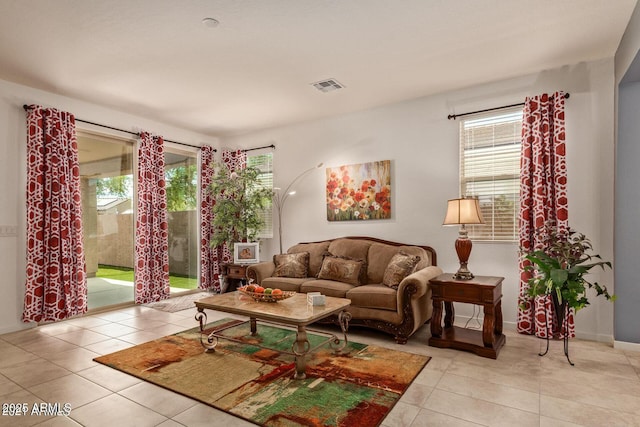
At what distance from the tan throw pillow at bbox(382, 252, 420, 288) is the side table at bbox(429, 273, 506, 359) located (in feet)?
1.20

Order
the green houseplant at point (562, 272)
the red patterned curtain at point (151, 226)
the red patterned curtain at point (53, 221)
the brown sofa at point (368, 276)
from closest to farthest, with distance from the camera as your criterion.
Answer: the green houseplant at point (562, 272) < the brown sofa at point (368, 276) < the red patterned curtain at point (53, 221) < the red patterned curtain at point (151, 226)

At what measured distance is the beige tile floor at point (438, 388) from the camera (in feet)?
7.11

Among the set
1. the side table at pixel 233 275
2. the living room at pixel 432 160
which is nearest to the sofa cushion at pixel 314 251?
the living room at pixel 432 160

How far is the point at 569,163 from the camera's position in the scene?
12.1 feet

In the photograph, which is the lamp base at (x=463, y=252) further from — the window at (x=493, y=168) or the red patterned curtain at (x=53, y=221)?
the red patterned curtain at (x=53, y=221)

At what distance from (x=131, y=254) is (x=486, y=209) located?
4.79 metres

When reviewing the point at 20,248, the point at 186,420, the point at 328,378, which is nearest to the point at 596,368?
the point at 328,378

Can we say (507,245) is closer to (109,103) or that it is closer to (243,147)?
(243,147)

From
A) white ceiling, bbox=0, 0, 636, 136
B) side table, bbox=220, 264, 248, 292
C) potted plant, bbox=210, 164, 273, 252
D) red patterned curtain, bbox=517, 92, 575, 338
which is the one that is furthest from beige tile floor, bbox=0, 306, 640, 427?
white ceiling, bbox=0, 0, 636, 136

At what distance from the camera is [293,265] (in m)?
4.65

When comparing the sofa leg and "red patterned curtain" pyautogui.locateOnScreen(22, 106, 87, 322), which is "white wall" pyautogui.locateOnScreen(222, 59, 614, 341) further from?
"red patterned curtain" pyautogui.locateOnScreen(22, 106, 87, 322)

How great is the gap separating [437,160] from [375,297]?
188 cm

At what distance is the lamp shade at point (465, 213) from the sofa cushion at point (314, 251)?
1.84 meters

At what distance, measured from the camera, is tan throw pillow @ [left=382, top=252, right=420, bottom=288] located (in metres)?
3.80
